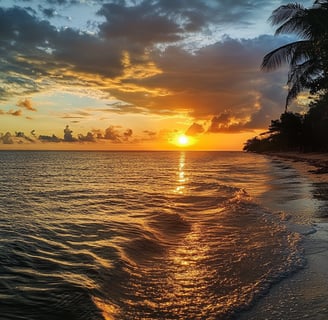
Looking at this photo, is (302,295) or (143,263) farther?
(143,263)

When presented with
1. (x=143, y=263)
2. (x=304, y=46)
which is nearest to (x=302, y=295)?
(x=143, y=263)

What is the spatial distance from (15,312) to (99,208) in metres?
10.2

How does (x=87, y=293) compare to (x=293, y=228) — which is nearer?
(x=87, y=293)

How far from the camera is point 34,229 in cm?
1037

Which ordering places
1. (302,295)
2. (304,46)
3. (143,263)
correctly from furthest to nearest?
(304,46) < (143,263) < (302,295)

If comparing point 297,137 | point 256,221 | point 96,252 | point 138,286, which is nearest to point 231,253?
point 138,286

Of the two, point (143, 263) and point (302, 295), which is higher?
point (302, 295)

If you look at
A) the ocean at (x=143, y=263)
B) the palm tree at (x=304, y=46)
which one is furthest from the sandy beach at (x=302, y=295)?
the palm tree at (x=304, y=46)

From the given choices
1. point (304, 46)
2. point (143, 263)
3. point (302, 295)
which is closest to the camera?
point (302, 295)

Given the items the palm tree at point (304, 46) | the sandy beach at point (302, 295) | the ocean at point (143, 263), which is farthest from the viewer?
the palm tree at point (304, 46)

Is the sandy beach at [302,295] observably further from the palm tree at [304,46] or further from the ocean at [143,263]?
the palm tree at [304,46]

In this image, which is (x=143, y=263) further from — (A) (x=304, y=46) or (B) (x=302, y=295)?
(A) (x=304, y=46)

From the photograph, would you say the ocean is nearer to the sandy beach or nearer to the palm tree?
the sandy beach

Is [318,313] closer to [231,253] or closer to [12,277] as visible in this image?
[231,253]
